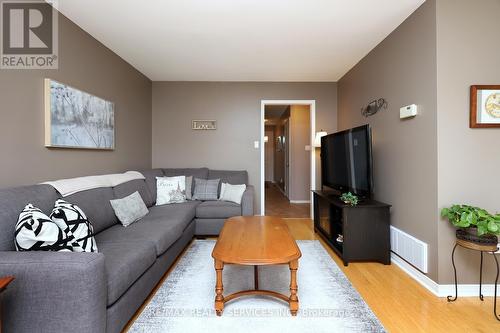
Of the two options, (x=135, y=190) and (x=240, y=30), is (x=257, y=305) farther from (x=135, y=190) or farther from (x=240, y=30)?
(x=240, y=30)

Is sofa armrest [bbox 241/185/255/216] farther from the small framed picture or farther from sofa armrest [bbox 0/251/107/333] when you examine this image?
the small framed picture

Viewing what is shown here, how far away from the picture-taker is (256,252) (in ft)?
5.48

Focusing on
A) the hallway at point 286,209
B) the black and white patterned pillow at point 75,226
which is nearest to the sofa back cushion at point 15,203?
the black and white patterned pillow at point 75,226

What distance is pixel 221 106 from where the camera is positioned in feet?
14.1

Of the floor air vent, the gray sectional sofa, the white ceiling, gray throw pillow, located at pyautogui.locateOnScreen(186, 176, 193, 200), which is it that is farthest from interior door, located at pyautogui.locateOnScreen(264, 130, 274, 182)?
the gray sectional sofa

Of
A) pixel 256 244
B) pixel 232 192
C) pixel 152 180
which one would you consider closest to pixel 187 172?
pixel 152 180

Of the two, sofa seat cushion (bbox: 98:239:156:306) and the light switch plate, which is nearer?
sofa seat cushion (bbox: 98:239:156:306)

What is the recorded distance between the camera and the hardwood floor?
163 centimetres

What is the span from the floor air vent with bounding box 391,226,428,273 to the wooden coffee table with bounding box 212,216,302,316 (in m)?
1.25

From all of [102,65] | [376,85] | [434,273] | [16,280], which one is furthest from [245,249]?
[102,65]

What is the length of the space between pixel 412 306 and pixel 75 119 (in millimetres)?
3500

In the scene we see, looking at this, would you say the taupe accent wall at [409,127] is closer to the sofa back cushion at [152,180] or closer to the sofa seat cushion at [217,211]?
the sofa seat cushion at [217,211]

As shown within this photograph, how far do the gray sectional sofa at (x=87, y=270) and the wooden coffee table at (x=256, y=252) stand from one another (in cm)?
57

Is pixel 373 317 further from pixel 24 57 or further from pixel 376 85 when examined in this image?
pixel 24 57
